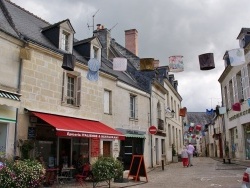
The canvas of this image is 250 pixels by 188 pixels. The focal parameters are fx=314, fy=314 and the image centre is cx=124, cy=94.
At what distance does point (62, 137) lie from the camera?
12.5m

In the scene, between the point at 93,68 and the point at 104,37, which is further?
the point at 104,37

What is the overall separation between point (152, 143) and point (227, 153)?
918 centimetres

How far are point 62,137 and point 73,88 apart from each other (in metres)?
2.34

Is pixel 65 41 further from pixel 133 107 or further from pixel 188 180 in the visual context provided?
pixel 188 180

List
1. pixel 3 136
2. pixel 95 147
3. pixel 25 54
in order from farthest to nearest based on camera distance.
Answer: pixel 95 147
pixel 25 54
pixel 3 136

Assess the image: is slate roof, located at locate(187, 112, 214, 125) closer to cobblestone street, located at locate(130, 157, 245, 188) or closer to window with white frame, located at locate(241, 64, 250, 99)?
window with white frame, located at locate(241, 64, 250, 99)

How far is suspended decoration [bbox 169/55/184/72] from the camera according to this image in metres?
13.1

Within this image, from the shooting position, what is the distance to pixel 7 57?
10234 mm

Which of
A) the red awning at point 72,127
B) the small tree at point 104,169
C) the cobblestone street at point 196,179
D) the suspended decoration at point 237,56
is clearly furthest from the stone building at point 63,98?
the suspended decoration at point 237,56

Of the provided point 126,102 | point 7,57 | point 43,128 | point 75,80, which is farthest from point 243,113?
point 7,57

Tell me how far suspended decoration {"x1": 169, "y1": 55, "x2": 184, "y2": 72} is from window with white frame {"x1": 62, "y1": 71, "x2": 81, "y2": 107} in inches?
159

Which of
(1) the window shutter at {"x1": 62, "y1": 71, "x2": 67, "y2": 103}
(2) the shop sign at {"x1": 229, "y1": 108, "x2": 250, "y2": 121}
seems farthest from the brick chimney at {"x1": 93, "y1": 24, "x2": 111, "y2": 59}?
(2) the shop sign at {"x1": 229, "y1": 108, "x2": 250, "y2": 121}

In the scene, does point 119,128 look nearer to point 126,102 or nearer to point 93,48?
point 126,102

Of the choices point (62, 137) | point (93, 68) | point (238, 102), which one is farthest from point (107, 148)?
point (238, 102)
